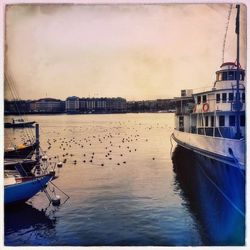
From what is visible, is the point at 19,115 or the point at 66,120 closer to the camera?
the point at 19,115

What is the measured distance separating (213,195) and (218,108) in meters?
0.70

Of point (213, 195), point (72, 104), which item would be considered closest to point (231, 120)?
point (213, 195)

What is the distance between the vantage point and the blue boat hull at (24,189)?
3455mm

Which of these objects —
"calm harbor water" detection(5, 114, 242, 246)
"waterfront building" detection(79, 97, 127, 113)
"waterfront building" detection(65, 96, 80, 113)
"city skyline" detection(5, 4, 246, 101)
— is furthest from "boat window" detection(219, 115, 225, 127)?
"waterfront building" detection(65, 96, 80, 113)

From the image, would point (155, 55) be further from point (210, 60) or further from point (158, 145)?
point (158, 145)

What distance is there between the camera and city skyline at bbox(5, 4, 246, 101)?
3.31 meters

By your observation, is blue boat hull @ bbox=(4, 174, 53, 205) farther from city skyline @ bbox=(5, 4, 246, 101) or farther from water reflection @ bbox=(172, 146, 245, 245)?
water reflection @ bbox=(172, 146, 245, 245)

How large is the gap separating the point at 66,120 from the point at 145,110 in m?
0.66

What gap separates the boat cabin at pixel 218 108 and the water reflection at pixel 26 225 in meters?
1.38

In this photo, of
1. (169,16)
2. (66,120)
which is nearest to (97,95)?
(66,120)

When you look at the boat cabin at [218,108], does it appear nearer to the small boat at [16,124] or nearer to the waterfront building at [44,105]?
the waterfront building at [44,105]

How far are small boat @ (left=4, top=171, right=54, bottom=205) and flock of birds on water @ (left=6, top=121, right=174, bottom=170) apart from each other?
24 cm

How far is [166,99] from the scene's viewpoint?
11.9 ft

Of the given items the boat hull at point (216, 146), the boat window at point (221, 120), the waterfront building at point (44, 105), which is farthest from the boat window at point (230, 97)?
the waterfront building at point (44, 105)
